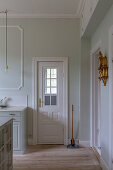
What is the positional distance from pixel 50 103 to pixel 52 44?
147cm

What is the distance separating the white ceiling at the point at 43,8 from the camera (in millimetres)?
3369

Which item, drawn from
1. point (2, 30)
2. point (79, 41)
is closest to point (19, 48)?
point (2, 30)

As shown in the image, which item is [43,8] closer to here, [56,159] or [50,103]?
[50,103]

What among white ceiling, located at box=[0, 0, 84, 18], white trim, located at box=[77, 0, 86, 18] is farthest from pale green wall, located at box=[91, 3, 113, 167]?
white ceiling, located at box=[0, 0, 84, 18]

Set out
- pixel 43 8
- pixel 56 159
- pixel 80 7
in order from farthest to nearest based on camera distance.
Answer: pixel 43 8, pixel 80 7, pixel 56 159

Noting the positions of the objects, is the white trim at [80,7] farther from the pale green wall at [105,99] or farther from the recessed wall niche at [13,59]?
the recessed wall niche at [13,59]

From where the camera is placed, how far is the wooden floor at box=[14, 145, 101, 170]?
114 inches

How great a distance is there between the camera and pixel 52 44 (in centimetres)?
397

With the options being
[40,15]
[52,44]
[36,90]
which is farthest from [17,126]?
[40,15]

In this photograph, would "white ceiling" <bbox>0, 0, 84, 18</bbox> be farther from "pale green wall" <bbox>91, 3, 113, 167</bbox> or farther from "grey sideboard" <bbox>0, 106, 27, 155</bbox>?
"grey sideboard" <bbox>0, 106, 27, 155</bbox>

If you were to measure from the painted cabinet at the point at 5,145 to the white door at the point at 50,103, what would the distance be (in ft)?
5.46

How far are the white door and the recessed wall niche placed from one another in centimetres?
52

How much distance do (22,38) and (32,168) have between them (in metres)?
2.88

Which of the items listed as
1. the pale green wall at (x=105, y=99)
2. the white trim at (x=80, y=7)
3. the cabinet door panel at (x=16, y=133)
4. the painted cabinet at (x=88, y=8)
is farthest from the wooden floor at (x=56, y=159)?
the white trim at (x=80, y=7)
